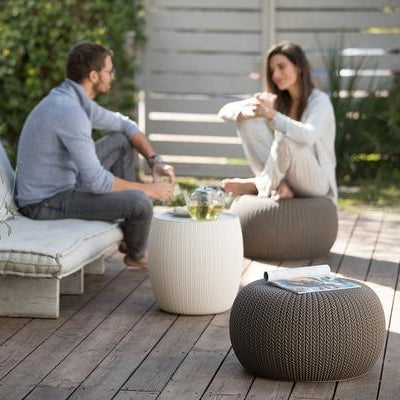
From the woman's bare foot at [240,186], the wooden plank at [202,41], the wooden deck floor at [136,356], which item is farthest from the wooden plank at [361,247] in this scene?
the wooden plank at [202,41]

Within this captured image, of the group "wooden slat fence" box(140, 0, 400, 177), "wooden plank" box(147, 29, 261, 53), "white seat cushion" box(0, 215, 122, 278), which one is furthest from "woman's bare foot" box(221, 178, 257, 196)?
"wooden plank" box(147, 29, 261, 53)

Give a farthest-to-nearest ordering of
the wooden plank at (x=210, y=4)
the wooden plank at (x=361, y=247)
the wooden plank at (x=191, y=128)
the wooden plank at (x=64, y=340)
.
Answer: the wooden plank at (x=191, y=128), the wooden plank at (x=210, y=4), the wooden plank at (x=361, y=247), the wooden plank at (x=64, y=340)

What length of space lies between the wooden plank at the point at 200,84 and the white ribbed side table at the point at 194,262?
13.1 ft

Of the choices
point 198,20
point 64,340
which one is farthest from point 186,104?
point 64,340

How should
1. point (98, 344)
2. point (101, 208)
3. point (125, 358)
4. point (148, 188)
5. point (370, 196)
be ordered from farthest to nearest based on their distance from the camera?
point (370, 196) < point (148, 188) < point (101, 208) < point (98, 344) < point (125, 358)

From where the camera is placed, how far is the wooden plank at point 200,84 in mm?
8555

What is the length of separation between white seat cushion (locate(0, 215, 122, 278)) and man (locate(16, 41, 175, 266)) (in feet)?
0.28

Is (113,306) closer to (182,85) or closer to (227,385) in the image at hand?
(227,385)

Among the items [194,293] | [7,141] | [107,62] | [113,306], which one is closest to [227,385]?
[194,293]

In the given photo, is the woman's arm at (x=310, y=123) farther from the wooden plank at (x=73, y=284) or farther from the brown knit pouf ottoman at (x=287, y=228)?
the wooden plank at (x=73, y=284)

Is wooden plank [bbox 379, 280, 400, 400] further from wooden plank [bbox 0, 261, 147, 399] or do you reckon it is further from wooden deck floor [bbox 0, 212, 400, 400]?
wooden plank [bbox 0, 261, 147, 399]

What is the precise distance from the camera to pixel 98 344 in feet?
13.8

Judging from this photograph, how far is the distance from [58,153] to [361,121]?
11.7ft

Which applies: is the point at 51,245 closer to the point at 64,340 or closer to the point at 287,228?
the point at 64,340
